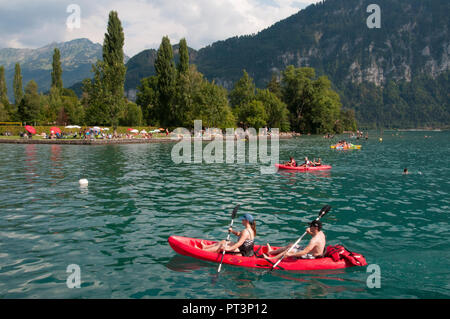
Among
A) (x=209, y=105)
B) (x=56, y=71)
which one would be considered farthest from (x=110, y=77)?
(x=56, y=71)

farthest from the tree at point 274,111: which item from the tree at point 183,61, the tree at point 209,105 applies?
the tree at point 183,61

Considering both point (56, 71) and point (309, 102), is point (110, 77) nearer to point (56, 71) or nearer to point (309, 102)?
point (56, 71)

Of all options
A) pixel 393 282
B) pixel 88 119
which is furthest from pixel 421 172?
pixel 88 119

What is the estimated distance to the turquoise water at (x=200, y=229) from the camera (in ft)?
34.5

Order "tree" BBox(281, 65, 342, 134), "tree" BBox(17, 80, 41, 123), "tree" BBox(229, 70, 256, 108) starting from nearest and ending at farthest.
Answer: "tree" BBox(17, 80, 41, 123) → "tree" BBox(229, 70, 256, 108) → "tree" BBox(281, 65, 342, 134)

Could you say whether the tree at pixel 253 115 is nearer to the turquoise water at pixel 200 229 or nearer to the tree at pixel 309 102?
the tree at pixel 309 102

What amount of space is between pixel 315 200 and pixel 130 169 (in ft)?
69.6

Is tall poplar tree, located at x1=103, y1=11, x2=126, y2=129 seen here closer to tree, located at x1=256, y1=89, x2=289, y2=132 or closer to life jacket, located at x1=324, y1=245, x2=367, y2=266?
tree, located at x1=256, y1=89, x2=289, y2=132

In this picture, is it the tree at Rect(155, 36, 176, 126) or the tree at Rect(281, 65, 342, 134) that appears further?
the tree at Rect(281, 65, 342, 134)

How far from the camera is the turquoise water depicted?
10523mm

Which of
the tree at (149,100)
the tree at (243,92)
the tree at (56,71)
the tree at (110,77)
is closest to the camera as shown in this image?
the tree at (110,77)

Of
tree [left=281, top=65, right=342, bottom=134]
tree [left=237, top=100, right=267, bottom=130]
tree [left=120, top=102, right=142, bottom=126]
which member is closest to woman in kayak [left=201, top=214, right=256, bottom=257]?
tree [left=237, top=100, right=267, bottom=130]

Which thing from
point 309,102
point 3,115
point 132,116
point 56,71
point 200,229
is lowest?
point 200,229

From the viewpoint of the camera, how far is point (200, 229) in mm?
16016
